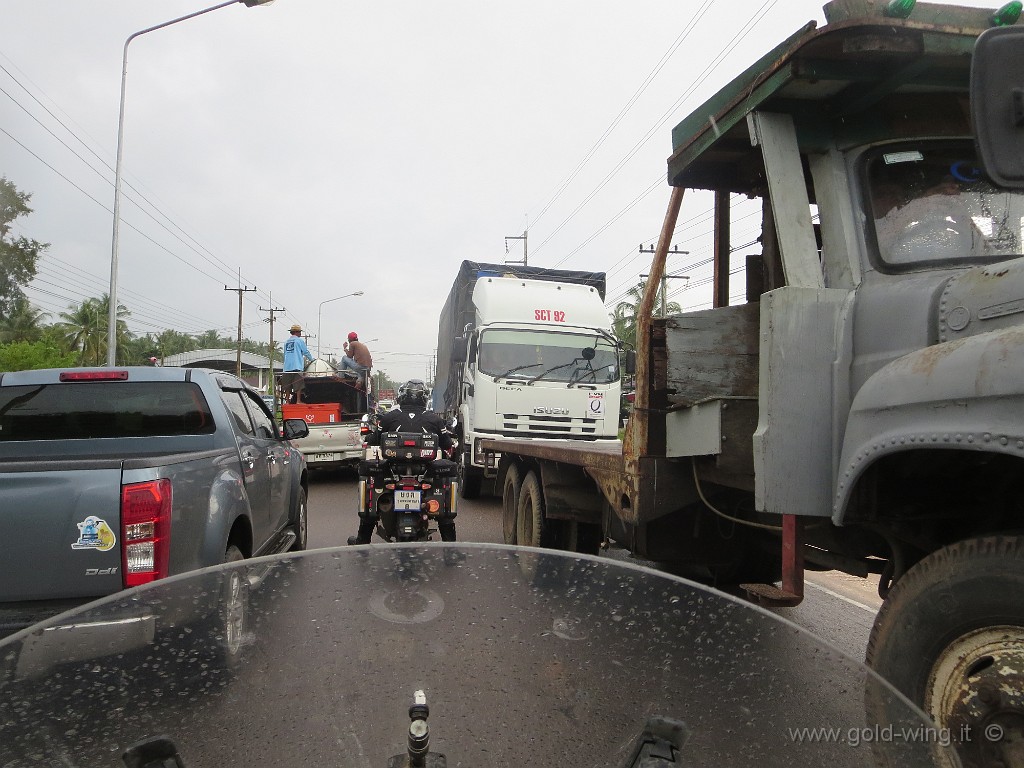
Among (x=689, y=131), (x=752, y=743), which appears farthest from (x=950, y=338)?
(x=689, y=131)

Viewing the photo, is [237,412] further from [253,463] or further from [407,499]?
[407,499]

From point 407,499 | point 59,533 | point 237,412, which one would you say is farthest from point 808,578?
point 59,533

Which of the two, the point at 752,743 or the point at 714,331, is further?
the point at 714,331

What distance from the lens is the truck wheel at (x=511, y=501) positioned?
23.9 feet

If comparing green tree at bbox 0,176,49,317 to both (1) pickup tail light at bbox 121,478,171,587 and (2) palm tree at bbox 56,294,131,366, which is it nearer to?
(2) palm tree at bbox 56,294,131,366

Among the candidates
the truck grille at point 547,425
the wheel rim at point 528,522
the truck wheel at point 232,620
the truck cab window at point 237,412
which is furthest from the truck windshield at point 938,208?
the truck grille at point 547,425

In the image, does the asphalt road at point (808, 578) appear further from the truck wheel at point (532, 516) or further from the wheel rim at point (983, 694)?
the truck wheel at point (532, 516)

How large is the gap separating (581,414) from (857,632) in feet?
21.3

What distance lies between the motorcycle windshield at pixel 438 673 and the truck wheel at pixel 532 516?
4650mm

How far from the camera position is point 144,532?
3.32m

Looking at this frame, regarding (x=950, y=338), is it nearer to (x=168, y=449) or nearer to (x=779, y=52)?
(x=779, y=52)

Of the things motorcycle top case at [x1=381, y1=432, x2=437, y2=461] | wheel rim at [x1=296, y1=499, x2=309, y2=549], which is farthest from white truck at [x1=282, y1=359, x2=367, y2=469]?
motorcycle top case at [x1=381, y1=432, x2=437, y2=461]

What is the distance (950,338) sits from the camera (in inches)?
88.3

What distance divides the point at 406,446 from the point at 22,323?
48.4m
